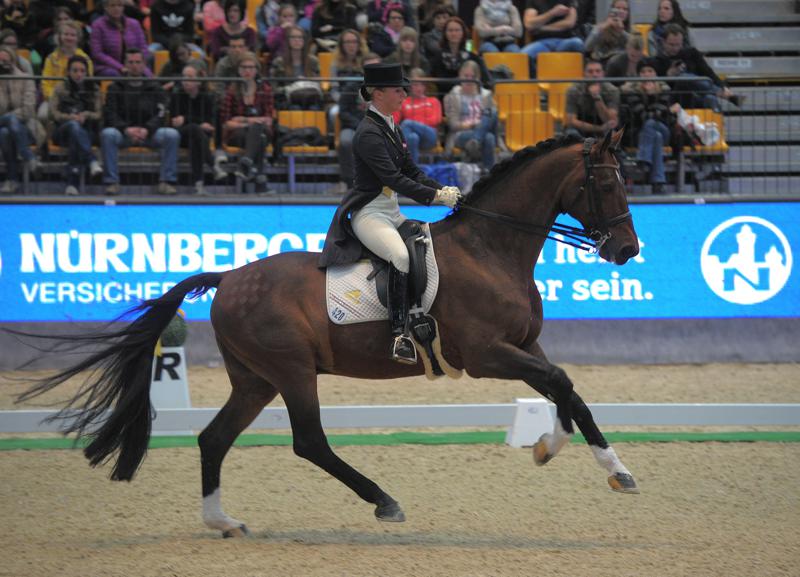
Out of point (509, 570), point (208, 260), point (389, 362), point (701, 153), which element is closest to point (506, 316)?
point (389, 362)

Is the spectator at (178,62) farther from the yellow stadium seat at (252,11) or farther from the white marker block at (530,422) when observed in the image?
the white marker block at (530,422)

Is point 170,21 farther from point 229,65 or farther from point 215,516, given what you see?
point 215,516

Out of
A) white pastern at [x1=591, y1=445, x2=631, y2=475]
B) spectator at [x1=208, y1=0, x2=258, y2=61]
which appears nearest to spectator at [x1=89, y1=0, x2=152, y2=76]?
spectator at [x1=208, y1=0, x2=258, y2=61]

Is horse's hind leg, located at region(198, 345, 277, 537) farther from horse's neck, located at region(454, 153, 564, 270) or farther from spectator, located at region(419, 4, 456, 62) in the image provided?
spectator, located at region(419, 4, 456, 62)

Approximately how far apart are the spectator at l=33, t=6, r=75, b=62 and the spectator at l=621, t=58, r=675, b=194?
6.20 m

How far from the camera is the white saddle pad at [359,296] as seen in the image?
578 cm

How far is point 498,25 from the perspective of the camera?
514 inches

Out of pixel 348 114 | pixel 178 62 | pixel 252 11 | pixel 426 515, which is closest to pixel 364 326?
pixel 426 515

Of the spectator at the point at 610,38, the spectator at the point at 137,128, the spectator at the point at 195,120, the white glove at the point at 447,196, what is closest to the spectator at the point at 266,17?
the spectator at the point at 195,120

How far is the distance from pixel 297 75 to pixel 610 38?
3762 millimetres

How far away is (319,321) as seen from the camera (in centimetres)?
589

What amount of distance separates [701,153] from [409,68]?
3.27 metres

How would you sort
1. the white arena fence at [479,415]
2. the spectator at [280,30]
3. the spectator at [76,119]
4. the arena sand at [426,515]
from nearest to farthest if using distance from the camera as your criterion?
the arena sand at [426,515] → the white arena fence at [479,415] → the spectator at [76,119] → the spectator at [280,30]

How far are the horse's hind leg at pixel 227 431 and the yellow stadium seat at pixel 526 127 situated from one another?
19.1ft
